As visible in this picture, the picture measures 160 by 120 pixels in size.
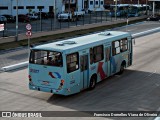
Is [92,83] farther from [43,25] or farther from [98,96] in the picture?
[43,25]

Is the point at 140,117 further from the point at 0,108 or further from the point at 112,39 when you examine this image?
the point at 112,39

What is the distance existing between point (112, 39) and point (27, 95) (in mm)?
6095

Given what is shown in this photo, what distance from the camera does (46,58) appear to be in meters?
16.4

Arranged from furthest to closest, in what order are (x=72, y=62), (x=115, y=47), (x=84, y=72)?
(x=115, y=47), (x=84, y=72), (x=72, y=62)

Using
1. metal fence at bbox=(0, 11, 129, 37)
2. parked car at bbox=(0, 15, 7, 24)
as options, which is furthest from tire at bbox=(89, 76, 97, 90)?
parked car at bbox=(0, 15, 7, 24)

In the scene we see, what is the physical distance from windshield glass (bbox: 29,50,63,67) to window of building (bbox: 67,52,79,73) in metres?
0.47

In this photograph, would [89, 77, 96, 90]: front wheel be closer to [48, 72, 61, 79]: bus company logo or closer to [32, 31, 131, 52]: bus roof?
[32, 31, 131, 52]: bus roof

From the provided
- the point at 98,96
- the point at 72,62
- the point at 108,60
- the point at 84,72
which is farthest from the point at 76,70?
the point at 108,60

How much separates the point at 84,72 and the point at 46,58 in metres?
2.13

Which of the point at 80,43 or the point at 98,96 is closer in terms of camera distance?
the point at 98,96

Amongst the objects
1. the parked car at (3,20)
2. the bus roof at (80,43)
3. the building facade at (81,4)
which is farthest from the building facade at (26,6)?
the bus roof at (80,43)

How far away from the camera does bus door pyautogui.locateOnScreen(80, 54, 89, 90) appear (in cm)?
1716

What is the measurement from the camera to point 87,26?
53.5 m

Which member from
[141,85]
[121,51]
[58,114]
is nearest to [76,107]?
[58,114]
